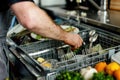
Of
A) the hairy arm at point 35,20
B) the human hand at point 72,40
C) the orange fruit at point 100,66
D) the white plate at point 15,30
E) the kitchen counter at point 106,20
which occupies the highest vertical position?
the hairy arm at point 35,20

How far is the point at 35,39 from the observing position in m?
1.39

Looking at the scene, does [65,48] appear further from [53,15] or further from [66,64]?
[53,15]

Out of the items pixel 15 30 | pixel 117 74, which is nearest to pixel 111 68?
pixel 117 74

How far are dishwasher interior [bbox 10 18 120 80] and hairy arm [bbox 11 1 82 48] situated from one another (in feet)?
0.40

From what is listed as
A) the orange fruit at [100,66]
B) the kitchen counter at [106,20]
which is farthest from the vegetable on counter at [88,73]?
the kitchen counter at [106,20]

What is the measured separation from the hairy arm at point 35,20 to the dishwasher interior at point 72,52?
0.12m

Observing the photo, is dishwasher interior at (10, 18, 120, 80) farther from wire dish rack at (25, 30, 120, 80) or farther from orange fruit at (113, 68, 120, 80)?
orange fruit at (113, 68, 120, 80)

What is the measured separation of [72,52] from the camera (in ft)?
3.96

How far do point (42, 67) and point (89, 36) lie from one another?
50cm

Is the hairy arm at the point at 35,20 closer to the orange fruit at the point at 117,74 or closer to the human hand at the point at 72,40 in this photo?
the human hand at the point at 72,40

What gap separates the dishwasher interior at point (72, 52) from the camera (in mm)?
1003

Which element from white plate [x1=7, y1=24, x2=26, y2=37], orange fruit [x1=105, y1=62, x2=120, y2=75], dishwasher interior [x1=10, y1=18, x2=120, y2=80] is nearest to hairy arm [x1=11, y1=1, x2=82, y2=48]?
dishwasher interior [x1=10, y1=18, x2=120, y2=80]

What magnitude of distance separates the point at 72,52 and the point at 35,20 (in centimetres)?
30

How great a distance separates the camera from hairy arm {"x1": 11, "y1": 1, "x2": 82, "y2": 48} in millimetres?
979
